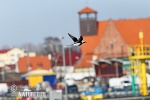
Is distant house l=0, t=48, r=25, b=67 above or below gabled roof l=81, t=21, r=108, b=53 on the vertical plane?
below

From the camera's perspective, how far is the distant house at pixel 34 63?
14112cm

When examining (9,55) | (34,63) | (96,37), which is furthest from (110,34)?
(9,55)

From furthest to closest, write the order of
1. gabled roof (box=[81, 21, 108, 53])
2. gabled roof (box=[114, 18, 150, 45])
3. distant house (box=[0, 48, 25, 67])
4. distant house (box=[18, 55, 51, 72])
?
distant house (box=[0, 48, 25, 67]), gabled roof (box=[81, 21, 108, 53]), distant house (box=[18, 55, 51, 72]), gabled roof (box=[114, 18, 150, 45])

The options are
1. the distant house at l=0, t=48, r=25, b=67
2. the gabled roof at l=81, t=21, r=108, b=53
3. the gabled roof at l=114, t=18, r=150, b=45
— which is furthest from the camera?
the distant house at l=0, t=48, r=25, b=67

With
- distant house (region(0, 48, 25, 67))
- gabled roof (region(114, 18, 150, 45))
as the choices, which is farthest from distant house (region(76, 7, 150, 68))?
distant house (region(0, 48, 25, 67))

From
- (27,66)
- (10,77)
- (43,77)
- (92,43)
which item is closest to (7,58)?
(27,66)

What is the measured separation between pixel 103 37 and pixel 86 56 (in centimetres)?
668

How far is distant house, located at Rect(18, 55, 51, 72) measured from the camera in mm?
141125

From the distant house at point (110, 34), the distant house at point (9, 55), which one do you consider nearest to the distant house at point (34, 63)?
the distant house at point (110, 34)

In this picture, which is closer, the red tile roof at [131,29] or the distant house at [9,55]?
the red tile roof at [131,29]

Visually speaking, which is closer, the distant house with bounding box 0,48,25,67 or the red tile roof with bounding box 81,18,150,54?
the red tile roof with bounding box 81,18,150,54

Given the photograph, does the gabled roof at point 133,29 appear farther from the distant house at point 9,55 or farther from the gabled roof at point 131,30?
the distant house at point 9,55

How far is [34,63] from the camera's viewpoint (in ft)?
477

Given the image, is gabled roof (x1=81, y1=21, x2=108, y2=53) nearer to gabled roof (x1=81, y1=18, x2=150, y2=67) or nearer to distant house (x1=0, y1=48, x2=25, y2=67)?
gabled roof (x1=81, y1=18, x2=150, y2=67)
